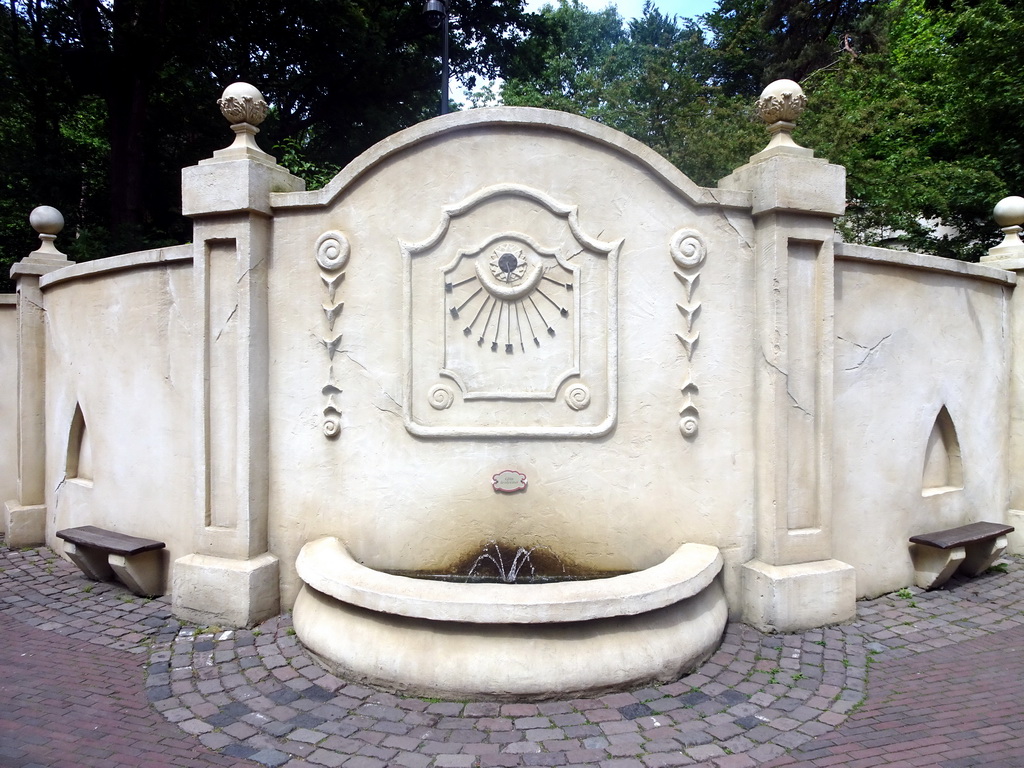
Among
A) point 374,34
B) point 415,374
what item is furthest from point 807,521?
point 374,34

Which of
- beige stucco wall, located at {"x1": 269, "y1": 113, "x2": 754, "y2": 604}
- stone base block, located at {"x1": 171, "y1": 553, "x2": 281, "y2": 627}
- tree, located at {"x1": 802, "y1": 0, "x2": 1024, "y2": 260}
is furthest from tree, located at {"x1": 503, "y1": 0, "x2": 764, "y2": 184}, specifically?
stone base block, located at {"x1": 171, "y1": 553, "x2": 281, "y2": 627}

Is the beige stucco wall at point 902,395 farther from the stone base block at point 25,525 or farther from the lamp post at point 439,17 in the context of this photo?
the stone base block at point 25,525

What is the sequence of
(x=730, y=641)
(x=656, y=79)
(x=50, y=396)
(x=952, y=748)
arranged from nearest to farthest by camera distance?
(x=952, y=748) < (x=730, y=641) < (x=50, y=396) < (x=656, y=79)

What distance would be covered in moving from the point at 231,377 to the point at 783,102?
4.41m

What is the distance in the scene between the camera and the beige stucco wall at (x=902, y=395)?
5191 millimetres

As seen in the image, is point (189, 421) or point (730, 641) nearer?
point (730, 641)

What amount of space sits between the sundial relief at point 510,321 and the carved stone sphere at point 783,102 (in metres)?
1.49

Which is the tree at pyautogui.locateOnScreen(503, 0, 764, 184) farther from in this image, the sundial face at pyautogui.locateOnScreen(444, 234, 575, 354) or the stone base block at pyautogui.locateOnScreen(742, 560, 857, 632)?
the stone base block at pyautogui.locateOnScreen(742, 560, 857, 632)

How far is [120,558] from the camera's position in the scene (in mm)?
5238

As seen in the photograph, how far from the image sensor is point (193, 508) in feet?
17.1

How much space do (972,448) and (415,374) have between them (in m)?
4.96

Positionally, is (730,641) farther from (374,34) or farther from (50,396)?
(374,34)

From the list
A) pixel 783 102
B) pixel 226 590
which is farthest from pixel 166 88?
pixel 783 102

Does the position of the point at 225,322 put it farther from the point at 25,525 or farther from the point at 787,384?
the point at 787,384
